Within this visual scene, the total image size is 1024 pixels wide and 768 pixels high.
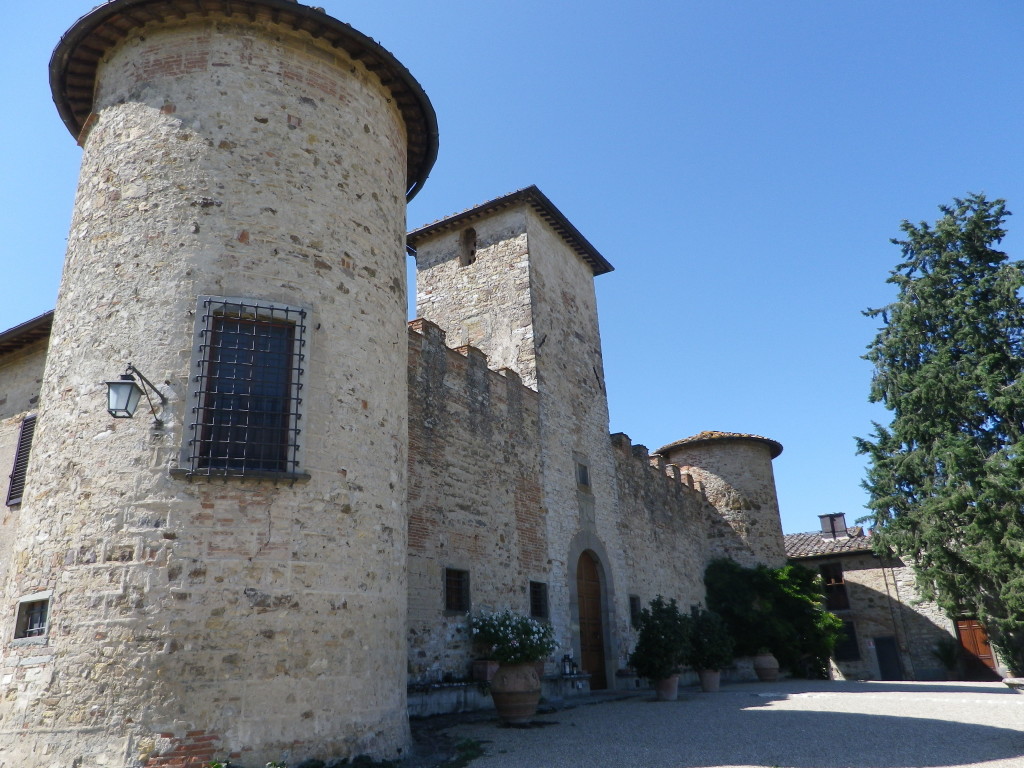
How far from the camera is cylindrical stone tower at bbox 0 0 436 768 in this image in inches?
217

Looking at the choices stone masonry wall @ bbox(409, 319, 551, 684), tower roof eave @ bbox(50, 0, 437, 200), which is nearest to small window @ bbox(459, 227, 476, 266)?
stone masonry wall @ bbox(409, 319, 551, 684)

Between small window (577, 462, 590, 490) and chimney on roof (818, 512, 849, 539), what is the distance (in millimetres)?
17895

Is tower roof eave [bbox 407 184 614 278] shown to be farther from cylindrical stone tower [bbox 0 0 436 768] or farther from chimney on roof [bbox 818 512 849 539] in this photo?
chimney on roof [bbox 818 512 849 539]

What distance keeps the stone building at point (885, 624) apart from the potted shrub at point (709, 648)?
11851mm

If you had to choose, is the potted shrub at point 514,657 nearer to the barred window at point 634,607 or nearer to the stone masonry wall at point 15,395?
the barred window at point 634,607

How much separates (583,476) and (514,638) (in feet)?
21.0

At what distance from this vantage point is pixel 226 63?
729cm

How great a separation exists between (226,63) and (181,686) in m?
5.86

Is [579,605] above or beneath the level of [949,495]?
beneath

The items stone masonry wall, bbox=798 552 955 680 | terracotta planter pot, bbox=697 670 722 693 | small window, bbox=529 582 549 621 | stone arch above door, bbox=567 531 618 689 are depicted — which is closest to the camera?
small window, bbox=529 582 549 621

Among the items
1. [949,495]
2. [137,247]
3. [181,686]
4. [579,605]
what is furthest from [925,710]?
[137,247]

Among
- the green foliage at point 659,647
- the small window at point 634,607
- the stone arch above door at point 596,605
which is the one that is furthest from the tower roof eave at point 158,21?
the small window at point 634,607

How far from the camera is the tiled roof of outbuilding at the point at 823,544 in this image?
25875 millimetres

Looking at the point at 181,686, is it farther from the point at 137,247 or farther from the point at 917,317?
the point at 917,317
